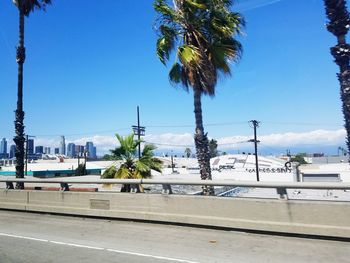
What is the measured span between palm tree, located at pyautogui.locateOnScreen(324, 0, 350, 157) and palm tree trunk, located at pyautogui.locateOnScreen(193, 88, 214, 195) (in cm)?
468

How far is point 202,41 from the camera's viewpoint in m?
14.5

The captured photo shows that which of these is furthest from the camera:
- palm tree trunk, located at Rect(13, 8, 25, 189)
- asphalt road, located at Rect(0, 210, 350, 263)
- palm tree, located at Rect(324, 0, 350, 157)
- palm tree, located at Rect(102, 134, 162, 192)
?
palm tree trunk, located at Rect(13, 8, 25, 189)

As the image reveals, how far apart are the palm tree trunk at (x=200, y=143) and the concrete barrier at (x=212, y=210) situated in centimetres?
409

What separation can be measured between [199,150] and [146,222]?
454cm

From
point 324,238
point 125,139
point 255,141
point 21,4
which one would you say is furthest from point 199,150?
point 255,141

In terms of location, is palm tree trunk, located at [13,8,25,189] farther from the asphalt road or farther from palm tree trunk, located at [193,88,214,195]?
palm tree trunk, located at [193,88,214,195]

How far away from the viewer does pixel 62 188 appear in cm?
1228

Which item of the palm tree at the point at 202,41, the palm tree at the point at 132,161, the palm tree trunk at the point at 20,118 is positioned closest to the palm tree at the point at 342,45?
the palm tree at the point at 202,41

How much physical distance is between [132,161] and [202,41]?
17.9 ft

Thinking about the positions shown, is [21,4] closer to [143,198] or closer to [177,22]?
[177,22]

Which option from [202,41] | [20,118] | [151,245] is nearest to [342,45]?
[202,41]

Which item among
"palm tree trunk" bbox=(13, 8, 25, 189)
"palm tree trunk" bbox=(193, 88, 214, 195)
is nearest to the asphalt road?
"palm tree trunk" bbox=(193, 88, 214, 195)

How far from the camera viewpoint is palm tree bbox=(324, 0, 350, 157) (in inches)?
470

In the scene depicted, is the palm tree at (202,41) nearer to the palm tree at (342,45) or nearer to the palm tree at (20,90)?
the palm tree at (342,45)
